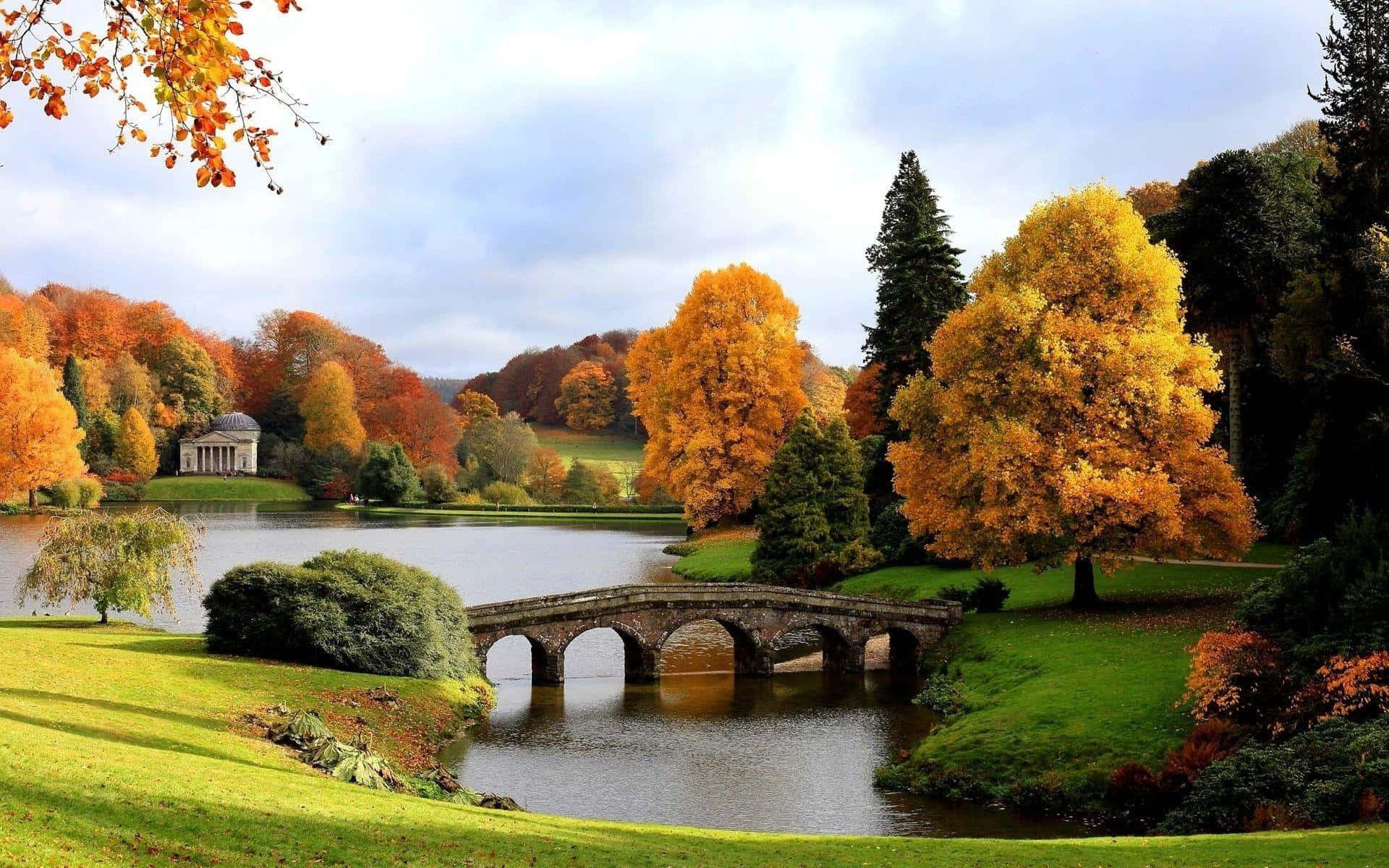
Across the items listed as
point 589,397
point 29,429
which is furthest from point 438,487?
point 29,429

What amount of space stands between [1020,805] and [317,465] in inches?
4419

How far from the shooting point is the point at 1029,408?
36.8 m

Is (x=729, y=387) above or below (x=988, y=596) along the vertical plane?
above

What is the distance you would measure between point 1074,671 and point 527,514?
80354 millimetres

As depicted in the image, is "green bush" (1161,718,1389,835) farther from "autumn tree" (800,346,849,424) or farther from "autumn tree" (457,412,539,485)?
"autumn tree" (457,412,539,485)

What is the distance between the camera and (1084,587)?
127 ft

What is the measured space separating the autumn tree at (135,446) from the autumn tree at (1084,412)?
91852mm

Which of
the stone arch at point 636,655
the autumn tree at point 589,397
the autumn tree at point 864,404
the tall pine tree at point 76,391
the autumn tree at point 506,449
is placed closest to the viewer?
the stone arch at point 636,655

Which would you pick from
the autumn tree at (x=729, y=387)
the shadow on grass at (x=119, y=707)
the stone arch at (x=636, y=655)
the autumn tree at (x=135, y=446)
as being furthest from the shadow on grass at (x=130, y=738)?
the autumn tree at (x=135, y=446)

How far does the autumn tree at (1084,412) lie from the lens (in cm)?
3572

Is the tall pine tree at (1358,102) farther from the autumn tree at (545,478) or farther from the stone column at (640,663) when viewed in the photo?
the autumn tree at (545,478)

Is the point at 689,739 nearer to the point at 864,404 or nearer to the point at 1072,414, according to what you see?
the point at 1072,414

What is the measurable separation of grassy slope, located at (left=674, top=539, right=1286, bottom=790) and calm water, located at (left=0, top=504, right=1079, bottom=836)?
6.21 feet

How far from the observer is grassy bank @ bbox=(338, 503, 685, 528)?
336ft
